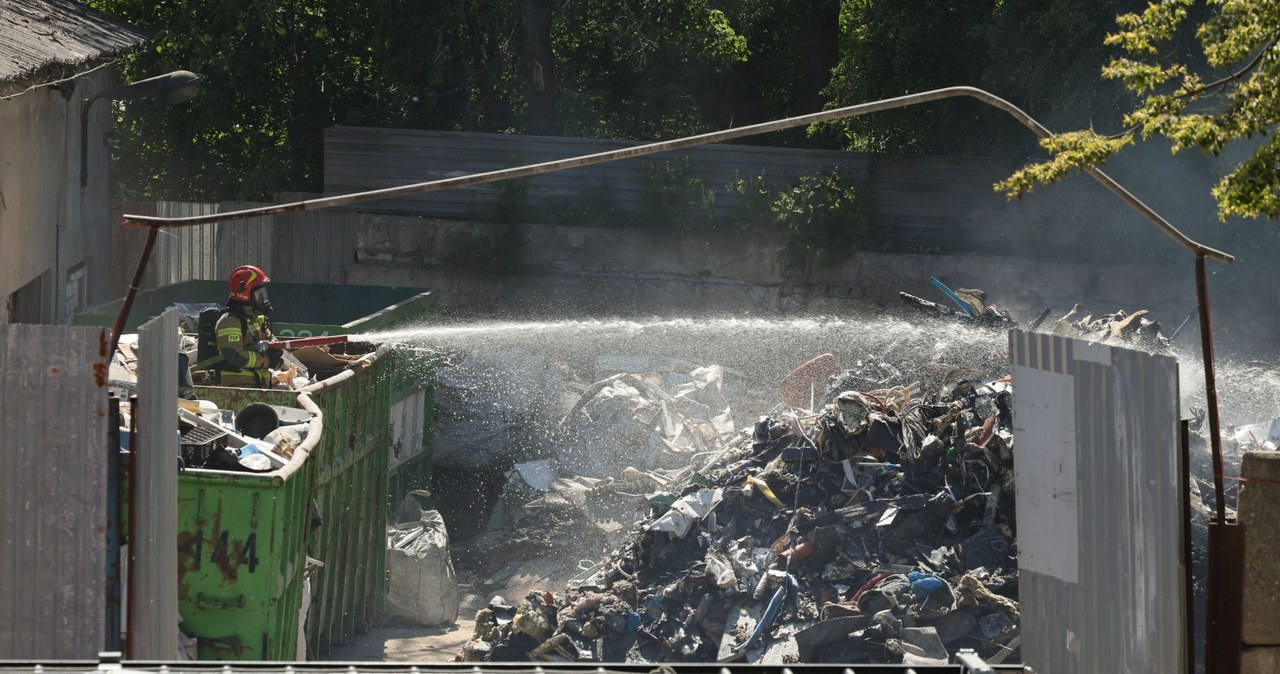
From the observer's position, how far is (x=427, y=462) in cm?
1298

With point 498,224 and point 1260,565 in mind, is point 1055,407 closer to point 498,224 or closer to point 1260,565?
point 1260,565

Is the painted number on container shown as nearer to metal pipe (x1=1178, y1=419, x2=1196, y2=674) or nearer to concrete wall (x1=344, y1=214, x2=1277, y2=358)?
metal pipe (x1=1178, y1=419, x2=1196, y2=674)

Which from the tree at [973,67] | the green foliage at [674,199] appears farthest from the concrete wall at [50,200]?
the tree at [973,67]

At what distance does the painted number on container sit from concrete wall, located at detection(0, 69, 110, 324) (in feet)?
14.4

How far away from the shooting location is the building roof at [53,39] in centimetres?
968

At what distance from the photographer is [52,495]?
16.0 feet

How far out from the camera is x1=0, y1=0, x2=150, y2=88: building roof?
9680 millimetres

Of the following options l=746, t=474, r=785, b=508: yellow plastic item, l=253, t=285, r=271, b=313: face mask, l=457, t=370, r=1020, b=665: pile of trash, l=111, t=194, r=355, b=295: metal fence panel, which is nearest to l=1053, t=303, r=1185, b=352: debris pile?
l=457, t=370, r=1020, b=665: pile of trash

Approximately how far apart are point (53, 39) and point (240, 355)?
3657mm

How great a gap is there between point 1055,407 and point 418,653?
6287 mm

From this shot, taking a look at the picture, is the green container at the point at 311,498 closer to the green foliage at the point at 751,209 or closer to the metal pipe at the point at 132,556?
the metal pipe at the point at 132,556

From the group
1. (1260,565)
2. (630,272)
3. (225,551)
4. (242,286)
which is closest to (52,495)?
(225,551)

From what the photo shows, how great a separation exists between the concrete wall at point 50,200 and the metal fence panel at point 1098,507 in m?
8.33

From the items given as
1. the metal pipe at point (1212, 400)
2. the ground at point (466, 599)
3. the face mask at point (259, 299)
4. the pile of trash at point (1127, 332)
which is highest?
the face mask at point (259, 299)
